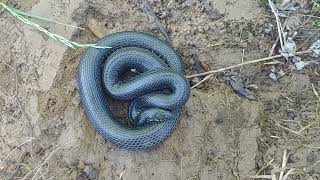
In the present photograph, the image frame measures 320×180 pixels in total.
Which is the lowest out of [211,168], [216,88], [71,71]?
[211,168]

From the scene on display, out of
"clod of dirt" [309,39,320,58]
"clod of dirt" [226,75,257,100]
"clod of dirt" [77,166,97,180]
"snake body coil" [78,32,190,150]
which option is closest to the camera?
"clod of dirt" [77,166,97,180]

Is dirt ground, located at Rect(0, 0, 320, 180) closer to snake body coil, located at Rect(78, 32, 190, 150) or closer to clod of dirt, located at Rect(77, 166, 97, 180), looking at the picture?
clod of dirt, located at Rect(77, 166, 97, 180)

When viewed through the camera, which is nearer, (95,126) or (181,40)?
(95,126)

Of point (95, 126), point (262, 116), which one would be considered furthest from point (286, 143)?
point (95, 126)

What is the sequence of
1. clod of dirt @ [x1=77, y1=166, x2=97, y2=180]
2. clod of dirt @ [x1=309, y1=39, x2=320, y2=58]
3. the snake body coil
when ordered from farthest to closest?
clod of dirt @ [x1=309, y1=39, x2=320, y2=58], the snake body coil, clod of dirt @ [x1=77, y1=166, x2=97, y2=180]

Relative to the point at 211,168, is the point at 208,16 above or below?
above

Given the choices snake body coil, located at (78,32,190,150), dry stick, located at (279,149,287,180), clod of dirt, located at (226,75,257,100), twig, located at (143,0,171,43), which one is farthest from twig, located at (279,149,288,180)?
twig, located at (143,0,171,43)

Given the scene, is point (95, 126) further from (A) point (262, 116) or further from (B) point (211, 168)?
(A) point (262, 116)

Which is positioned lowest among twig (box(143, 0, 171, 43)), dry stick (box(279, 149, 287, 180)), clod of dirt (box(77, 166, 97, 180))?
dry stick (box(279, 149, 287, 180))
